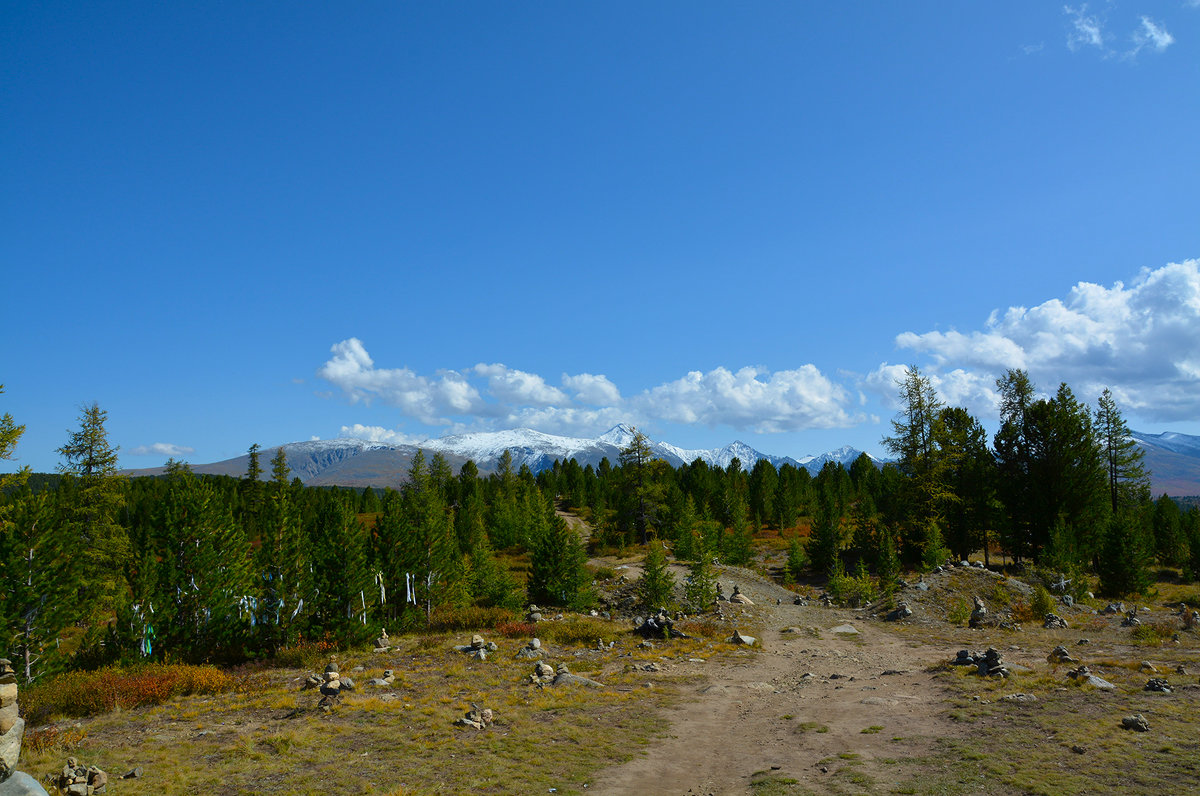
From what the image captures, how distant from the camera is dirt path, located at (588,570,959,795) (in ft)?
43.1

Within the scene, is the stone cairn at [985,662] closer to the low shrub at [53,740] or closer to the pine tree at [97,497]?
the low shrub at [53,740]

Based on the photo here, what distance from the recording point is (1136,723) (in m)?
13.8

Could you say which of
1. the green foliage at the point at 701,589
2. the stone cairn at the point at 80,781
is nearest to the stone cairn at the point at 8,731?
the stone cairn at the point at 80,781

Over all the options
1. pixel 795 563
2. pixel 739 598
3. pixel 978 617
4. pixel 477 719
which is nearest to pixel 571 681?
pixel 477 719

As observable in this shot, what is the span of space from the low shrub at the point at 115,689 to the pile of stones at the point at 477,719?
10619mm

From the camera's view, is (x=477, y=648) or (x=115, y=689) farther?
(x=477, y=648)

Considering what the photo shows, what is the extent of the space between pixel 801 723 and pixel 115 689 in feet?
74.4

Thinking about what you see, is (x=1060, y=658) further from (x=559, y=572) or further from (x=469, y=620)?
(x=469, y=620)

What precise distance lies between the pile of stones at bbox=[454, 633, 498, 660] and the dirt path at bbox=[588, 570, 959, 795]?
9830 millimetres

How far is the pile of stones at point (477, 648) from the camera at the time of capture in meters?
26.3

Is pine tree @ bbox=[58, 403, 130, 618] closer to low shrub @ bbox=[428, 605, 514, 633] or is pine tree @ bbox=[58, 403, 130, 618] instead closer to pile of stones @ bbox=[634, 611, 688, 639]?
low shrub @ bbox=[428, 605, 514, 633]

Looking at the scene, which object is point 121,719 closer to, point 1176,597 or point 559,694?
point 559,694

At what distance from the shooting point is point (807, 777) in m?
12.9

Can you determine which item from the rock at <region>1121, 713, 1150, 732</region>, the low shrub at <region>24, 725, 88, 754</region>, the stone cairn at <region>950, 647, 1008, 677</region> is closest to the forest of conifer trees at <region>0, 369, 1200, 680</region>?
the low shrub at <region>24, 725, 88, 754</region>
